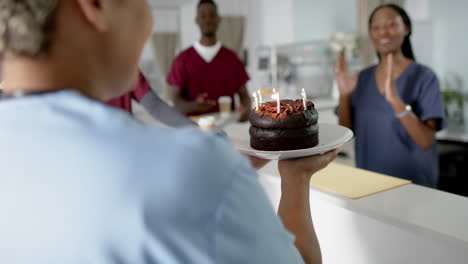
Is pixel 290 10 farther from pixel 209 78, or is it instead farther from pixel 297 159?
pixel 297 159

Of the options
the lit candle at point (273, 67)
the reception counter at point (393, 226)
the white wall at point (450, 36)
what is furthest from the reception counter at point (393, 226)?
the white wall at point (450, 36)

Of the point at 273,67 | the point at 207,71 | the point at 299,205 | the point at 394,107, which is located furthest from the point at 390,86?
the point at 273,67

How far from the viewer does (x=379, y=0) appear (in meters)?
4.80

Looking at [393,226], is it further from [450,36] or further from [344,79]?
[450,36]

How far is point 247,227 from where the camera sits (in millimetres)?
483

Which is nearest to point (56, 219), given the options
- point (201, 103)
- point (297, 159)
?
point (297, 159)

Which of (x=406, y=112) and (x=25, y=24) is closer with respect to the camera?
(x=25, y=24)

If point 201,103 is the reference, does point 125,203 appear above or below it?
above

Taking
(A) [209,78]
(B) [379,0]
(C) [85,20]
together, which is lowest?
(A) [209,78]

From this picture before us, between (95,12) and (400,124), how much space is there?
1.69m

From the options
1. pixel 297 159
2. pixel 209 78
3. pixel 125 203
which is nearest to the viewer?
pixel 125 203

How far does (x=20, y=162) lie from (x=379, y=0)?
494 cm

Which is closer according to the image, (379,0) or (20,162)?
(20,162)

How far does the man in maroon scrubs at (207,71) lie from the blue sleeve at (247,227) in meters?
2.42
